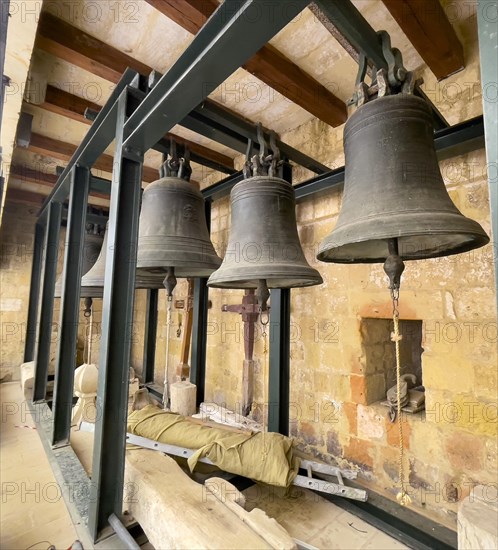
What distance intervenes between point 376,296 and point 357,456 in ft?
3.22

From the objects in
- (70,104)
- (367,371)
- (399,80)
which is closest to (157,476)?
(367,371)

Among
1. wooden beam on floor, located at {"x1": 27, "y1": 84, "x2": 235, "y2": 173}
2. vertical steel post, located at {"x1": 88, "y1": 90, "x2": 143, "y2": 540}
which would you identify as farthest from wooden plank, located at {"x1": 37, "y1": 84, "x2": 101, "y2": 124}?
vertical steel post, located at {"x1": 88, "y1": 90, "x2": 143, "y2": 540}

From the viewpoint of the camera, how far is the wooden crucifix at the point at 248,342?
8.44 ft

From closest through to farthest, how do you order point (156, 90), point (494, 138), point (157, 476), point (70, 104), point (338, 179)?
point (494, 138) → point (156, 90) → point (157, 476) → point (338, 179) → point (70, 104)

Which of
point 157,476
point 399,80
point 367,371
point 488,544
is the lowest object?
point 157,476

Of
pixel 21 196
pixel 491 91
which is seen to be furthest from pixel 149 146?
pixel 21 196

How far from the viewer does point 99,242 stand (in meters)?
3.19

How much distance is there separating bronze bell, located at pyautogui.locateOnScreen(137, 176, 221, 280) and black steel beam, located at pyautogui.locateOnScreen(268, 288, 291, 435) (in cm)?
55

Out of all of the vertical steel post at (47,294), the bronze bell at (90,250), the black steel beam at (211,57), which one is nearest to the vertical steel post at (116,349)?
the black steel beam at (211,57)

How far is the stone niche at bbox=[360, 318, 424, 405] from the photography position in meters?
1.97

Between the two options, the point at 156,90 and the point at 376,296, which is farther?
the point at 376,296

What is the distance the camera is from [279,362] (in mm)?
1888

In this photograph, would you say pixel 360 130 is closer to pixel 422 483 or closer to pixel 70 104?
pixel 422 483

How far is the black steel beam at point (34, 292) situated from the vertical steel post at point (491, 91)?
438 cm
